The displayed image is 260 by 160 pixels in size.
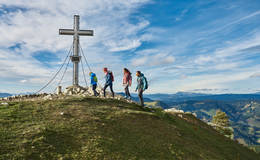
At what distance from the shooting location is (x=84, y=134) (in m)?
9.35

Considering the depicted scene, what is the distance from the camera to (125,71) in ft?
58.2

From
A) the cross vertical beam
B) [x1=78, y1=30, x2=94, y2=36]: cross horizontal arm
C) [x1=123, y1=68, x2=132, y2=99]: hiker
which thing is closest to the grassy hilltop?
[x1=123, y1=68, x2=132, y2=99]: hiker

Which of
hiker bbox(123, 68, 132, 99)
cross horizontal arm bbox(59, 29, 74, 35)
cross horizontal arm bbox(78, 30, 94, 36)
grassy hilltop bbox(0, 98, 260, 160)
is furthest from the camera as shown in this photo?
cross horizontal arm bbox(78, 30, 94, 36)

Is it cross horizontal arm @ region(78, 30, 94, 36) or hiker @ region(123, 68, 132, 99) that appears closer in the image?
hiker @ region(123, 68, 132, 99)

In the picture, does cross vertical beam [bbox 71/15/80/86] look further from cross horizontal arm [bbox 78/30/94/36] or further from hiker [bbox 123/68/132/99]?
hiker [bbox 123/68/132/99]

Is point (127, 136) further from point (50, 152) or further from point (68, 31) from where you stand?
point (68, 31)

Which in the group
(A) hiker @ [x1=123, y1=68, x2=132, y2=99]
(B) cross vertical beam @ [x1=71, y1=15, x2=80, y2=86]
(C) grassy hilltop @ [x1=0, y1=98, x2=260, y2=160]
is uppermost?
(B) cross vertical beam @ [x1=71, y1=15, x2=80, y2=86]

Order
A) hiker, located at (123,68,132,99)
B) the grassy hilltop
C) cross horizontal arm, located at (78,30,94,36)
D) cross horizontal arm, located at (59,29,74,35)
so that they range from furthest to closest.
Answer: cross horizontal arm, located at (78,30,94,36)
cross horizontal arm, located at (59,29,74,35)
hiker, located at (123,68,132,99)
the grassy hilltop

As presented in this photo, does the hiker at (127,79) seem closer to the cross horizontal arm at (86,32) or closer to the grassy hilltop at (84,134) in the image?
the grassy hilltop at (84,134)

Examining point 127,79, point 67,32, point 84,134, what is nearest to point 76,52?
point 67,32

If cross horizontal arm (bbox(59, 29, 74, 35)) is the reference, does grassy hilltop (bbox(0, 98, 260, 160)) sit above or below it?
below

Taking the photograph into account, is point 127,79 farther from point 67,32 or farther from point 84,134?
point 67,32

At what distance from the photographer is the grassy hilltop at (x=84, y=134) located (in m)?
7.82

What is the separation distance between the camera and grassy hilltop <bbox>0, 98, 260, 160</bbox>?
25.7 ft
